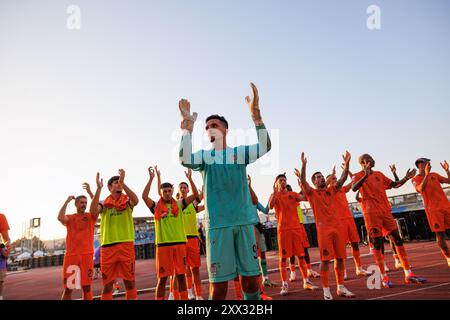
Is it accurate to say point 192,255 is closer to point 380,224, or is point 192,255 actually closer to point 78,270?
point 78,270

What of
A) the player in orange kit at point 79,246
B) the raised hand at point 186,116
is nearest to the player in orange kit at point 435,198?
the raised hand at point 186,116

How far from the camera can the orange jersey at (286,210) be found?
7082 millimetres

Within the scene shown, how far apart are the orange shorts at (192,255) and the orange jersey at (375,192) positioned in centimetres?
396

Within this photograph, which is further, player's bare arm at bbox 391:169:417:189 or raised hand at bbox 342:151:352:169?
player's bare arm at bbox 391:169:417:189

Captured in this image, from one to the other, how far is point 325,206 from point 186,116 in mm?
3853

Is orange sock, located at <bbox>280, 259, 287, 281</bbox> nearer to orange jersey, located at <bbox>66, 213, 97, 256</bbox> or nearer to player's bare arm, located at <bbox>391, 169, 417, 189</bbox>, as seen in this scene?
player's bare arm, located at <bbox>391, 169, 417, 189</bbox>

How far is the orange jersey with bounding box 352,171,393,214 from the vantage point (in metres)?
6.59

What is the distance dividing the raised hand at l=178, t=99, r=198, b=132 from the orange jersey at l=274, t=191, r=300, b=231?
4.71 meters

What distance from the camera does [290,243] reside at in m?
6.92

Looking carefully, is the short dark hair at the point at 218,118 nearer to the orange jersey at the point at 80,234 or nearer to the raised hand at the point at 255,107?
the raised hand at the point at 255,107

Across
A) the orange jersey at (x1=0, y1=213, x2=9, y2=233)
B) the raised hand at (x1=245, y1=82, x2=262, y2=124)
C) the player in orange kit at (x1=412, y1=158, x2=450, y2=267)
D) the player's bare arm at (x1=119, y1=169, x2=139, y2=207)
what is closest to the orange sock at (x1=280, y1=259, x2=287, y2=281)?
the player's bare arm at (x1=119, y1=169, x2=139, y2=207)

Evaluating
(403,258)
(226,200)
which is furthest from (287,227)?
(226,200)
